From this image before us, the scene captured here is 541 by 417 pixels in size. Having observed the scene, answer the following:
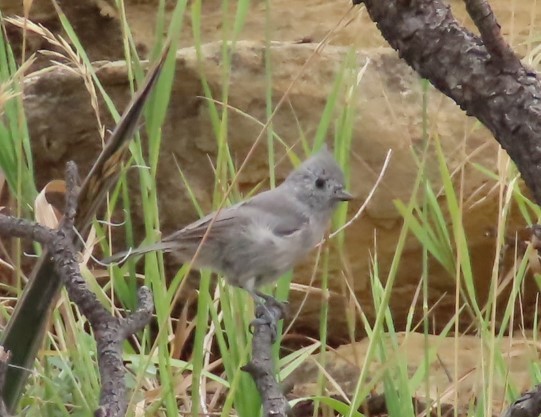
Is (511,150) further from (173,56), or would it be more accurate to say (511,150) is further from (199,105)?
(199,105)

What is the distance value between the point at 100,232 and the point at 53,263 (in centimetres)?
37

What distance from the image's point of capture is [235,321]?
1085 mm

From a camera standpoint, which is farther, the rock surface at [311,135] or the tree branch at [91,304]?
Result: the rock surface at [311,135]

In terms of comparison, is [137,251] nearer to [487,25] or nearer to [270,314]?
[270,314]

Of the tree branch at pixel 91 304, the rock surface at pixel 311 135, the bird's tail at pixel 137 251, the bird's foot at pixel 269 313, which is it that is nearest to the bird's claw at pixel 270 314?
the bird's foot at pixel 269 313

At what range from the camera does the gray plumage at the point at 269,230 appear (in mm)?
1073

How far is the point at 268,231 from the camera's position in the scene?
1.12m

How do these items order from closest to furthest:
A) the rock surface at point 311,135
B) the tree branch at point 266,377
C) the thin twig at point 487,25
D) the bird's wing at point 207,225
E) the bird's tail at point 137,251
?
the thin twig at point 487,25 → the tree branch at point 266,377 → the bird's tail at point 137,251 → the bird's wing at point 207,225 → the rock surface at point 311,135

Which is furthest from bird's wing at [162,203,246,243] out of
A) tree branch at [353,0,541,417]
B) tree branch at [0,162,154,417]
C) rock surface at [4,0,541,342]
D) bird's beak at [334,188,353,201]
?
rock surface at [4,0,541,342]

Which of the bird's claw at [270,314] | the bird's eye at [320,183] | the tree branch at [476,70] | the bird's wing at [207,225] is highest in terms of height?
the tree branch at [476,70]

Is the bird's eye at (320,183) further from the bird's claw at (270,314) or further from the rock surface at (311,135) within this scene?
the rock surface at (311,135)

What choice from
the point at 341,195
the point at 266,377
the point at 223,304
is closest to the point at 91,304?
the point at 266,377

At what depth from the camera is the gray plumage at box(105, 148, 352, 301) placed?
1.07 meters

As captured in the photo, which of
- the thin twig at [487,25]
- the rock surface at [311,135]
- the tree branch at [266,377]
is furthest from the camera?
the rock surface at [311,135]
